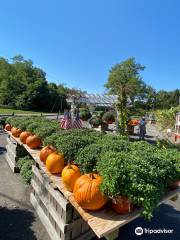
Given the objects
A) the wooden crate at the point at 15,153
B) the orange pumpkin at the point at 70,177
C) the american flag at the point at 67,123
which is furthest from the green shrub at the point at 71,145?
the wooden crate at the point at 15,153

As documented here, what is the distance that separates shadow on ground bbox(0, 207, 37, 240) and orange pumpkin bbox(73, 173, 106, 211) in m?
1.50

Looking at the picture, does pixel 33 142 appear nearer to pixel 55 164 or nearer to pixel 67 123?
pixel 67 123

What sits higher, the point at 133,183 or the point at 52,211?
the point at 133,183

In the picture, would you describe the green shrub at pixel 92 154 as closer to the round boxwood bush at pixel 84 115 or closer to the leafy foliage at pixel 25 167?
the leafy foliage at pixel 25 167

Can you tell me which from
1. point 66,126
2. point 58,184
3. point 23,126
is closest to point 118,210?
point 58,184

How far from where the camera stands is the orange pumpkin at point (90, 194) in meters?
2.30

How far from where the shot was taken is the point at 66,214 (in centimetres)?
289

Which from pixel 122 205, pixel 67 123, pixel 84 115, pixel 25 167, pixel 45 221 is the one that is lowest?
pixel 45 221

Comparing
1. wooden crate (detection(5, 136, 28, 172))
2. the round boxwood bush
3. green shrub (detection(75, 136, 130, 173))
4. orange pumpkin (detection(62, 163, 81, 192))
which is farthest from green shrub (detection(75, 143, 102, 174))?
the round boxwood bush

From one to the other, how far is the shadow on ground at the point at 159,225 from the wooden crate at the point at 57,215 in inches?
27.0

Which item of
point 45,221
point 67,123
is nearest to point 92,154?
point 45,221

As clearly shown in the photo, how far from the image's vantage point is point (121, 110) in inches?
357

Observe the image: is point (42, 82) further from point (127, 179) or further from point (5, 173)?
point (127, 179)

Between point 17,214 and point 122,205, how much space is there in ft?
8.21
